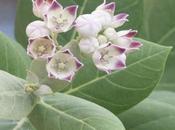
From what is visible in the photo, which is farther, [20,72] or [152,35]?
[152,35]

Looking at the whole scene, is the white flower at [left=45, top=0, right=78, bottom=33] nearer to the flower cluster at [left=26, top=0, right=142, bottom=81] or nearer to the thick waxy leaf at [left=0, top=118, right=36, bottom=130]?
the flower cluster at [left=26, top=0, right=142, bottom=81]

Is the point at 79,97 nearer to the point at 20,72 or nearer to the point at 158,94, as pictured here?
the point at 20,72

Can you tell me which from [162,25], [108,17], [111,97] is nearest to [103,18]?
[108,17]

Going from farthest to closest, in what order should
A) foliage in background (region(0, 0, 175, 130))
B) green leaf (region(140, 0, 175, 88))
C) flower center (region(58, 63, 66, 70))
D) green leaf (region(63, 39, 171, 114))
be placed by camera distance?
green leaf (region(140, 0, 175, 88))
green leaf (region(63, 39, 171, 114))
foliage in background (region(0, 0, 175, 130))
flower center (region(58, 63, 66, 70))

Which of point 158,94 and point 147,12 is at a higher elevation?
point 147,12

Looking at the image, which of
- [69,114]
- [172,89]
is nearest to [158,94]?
[172,89]

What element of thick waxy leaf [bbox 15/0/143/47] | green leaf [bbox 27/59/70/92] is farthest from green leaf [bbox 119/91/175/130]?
green leaf [bbox 27/59/70/92]
